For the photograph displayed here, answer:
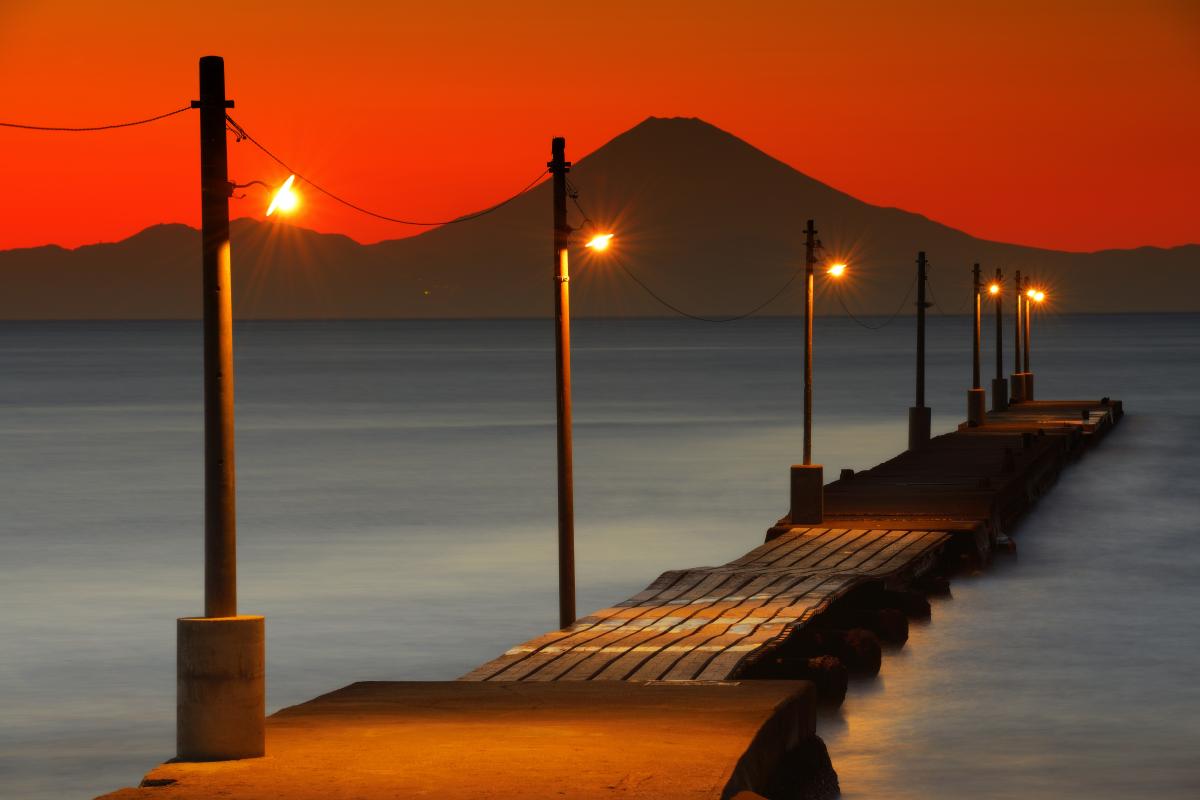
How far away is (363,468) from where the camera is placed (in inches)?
2239

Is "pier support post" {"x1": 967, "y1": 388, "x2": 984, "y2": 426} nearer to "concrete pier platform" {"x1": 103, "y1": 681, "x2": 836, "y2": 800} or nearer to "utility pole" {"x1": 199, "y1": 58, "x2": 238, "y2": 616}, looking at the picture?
"concrete pier platform" {"x1": 103, "y1": 681, "x2": 836, "y2": 800}

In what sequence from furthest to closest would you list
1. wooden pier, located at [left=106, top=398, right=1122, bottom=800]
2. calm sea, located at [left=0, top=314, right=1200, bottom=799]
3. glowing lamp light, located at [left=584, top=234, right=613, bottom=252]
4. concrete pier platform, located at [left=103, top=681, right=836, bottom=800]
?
glowing lamp light, located at [left=584, top=234, right=613, bottom=252] → calm sea, located at [left=0, top=314, right=1200, bottom=799] → wooden pier, located at [left=106, top=398, right=1122, bottom=800] → concrete pier platform, located at [left=103, top=681, right=836, bottom=800]

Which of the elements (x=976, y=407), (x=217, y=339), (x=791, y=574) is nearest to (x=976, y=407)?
(x=976, y=407)

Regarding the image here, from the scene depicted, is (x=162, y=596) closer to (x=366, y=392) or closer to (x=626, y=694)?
(x=626, y=694)

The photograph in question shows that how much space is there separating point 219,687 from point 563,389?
10.0 meters

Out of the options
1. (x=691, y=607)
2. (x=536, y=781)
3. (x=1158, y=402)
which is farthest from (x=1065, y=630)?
(x=1158, y=402)

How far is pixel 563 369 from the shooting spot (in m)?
21.3

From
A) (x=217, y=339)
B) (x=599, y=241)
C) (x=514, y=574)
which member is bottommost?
(x=514, y=574)

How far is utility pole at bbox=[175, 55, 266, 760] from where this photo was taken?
11.7 meters

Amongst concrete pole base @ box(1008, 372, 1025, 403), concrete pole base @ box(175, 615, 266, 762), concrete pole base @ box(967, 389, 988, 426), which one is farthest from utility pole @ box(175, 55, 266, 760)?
concrete pole base @ box(1008, 372, 1025, 403)

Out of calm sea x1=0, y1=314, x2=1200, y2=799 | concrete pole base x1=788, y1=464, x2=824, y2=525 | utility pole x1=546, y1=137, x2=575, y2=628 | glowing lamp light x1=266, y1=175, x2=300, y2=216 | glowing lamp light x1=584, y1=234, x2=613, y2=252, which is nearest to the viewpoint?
glowing lamp light x1=266, y1=175, x2=300, y2=216

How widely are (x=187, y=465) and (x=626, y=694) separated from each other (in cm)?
4609

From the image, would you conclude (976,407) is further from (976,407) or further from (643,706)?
(643,706)

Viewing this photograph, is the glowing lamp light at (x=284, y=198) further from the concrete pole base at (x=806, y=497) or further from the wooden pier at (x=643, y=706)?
the concrete pole base at (x=806, y=497)
